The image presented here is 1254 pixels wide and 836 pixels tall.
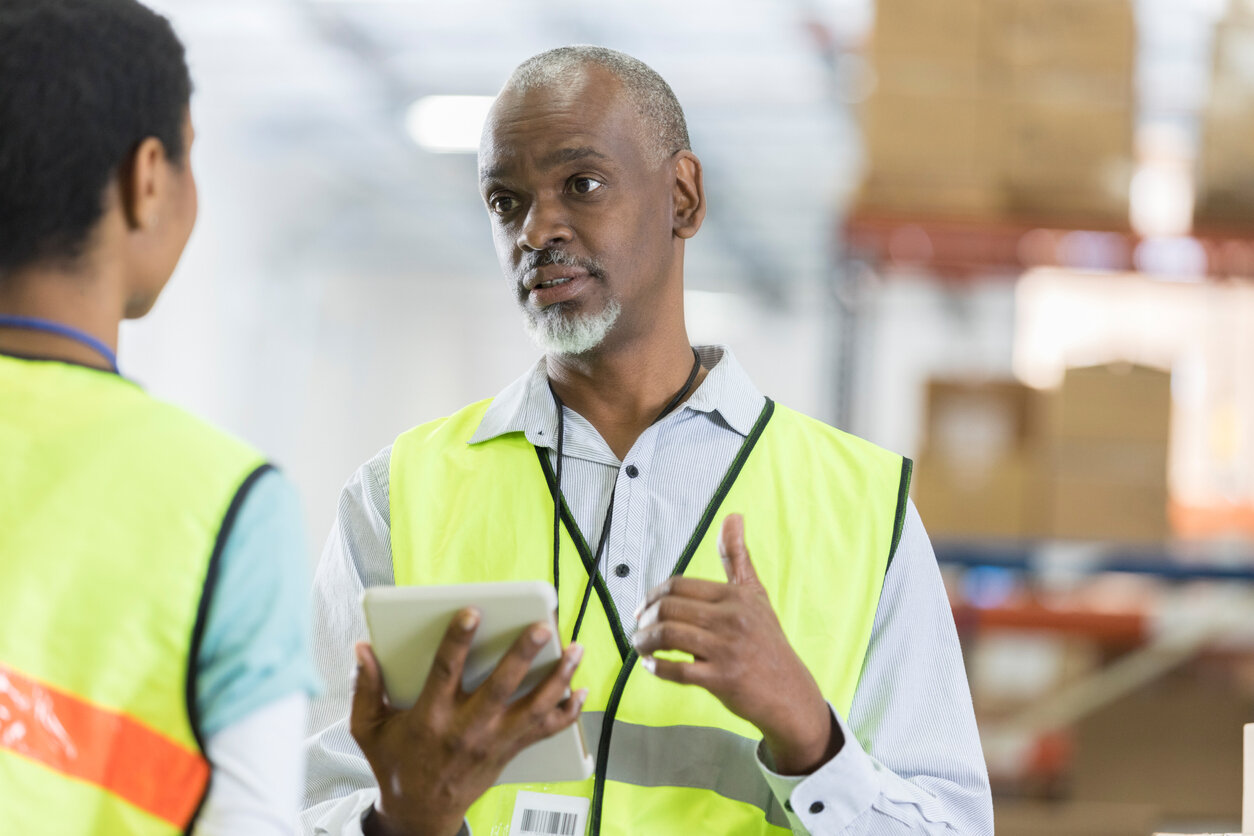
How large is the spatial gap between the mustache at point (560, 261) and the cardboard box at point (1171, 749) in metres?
2.75

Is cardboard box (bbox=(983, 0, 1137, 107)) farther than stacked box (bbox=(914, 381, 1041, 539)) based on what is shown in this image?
Yes

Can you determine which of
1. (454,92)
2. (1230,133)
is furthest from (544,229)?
A: (454,92)

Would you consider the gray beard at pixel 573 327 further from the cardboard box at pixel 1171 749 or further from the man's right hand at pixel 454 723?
the cardboard box at pixel 1171 749

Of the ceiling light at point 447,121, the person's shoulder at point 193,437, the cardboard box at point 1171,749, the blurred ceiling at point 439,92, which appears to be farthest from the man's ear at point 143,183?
the ceiling light at point 447,121

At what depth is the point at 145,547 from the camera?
96 cm

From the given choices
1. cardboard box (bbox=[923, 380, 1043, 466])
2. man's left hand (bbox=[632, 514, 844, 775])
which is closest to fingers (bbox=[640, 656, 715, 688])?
man's left hand (bbox=[632, 514, 844, 775])

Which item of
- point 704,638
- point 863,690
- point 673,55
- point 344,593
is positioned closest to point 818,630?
point 863,690

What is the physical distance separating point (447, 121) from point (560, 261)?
7713 mm

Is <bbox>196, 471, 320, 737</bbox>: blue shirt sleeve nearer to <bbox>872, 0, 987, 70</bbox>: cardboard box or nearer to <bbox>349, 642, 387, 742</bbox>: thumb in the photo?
<bbox>349, 642, 387, 742</bbox>: thumb

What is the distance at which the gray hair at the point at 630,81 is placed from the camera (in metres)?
1.95

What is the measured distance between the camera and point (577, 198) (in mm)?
1910

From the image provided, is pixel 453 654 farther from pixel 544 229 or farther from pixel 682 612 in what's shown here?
pixel 544 229

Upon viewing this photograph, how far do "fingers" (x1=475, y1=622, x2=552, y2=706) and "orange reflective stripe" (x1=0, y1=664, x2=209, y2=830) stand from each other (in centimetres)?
38

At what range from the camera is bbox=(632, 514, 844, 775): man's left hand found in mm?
1360
